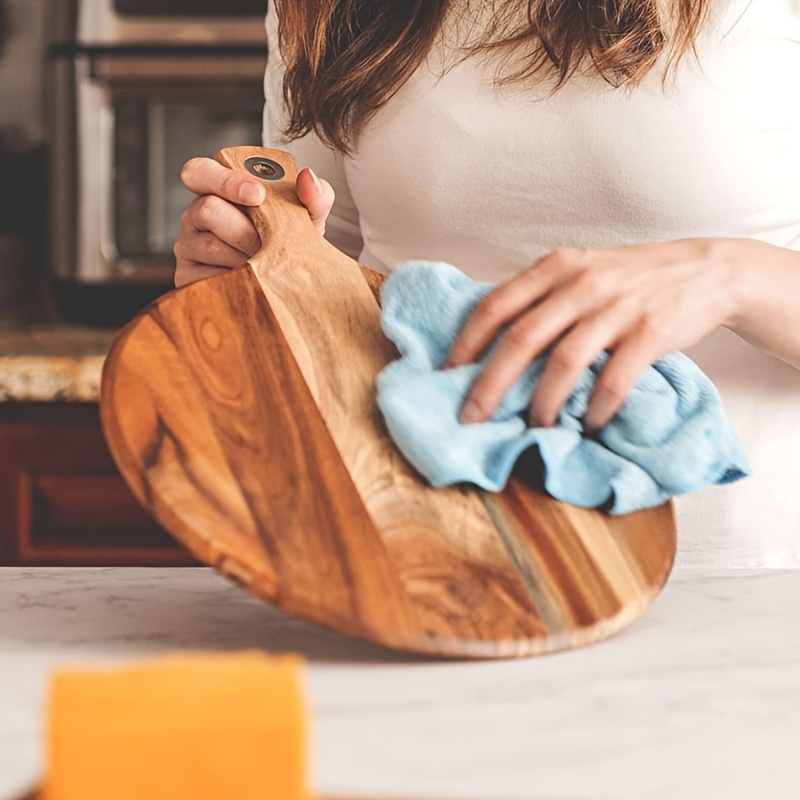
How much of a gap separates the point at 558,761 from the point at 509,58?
23.5 inches

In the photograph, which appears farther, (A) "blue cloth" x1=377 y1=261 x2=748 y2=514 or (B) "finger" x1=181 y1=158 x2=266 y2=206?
(B) "finger" x1=181 y1=158 x2=266 y2=206

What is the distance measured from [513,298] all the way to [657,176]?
0.27m

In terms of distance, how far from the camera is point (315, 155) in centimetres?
104

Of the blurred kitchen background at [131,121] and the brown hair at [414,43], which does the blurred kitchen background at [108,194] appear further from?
the brown hair at [414,43]

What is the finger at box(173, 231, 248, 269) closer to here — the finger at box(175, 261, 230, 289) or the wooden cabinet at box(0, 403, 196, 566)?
the finger at box(175, 261, 230, 289)

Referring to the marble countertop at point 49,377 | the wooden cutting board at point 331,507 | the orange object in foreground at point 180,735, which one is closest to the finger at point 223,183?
the wooden cutting board at point 331,507

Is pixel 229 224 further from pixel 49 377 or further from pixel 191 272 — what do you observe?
pixel 49 377

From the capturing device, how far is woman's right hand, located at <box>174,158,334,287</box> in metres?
0.78

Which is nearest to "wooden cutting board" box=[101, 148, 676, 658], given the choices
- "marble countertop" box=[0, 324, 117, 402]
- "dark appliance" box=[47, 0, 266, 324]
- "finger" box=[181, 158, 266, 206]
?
"finger" box=[181, 158, 266, 206]

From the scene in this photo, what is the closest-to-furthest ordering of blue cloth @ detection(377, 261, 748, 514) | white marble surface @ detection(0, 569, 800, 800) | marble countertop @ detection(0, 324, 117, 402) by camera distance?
white marble surface @ detection(0, 569, 800, 800), blue cloth @ detection(377, 261, 748, 514), marble countertop @ detection(0, 324, 117, 402)

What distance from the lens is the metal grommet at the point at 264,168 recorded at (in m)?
0.82

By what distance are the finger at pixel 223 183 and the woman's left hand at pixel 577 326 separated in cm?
22

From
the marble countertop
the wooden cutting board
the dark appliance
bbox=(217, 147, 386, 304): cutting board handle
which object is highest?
bbox=(217, 147, 386, 304): cutting board handle

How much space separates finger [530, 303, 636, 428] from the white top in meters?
0.26
